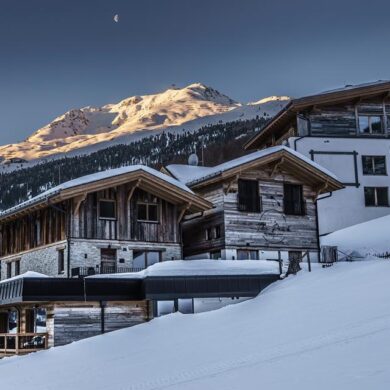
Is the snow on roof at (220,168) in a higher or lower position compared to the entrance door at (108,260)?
higher

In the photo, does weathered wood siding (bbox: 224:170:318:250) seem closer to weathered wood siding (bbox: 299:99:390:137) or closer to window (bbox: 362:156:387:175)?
weathered wood siding (bbox: 299:99:390:137)

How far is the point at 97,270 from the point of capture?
27391 mm

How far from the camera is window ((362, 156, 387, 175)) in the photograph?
132 ft

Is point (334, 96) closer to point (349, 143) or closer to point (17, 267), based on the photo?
point (349, 143)

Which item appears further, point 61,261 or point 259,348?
point 61,261

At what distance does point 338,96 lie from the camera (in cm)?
4009

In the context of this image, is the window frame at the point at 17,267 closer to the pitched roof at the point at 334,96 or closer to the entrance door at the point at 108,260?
the entrance door at the point at 108,260

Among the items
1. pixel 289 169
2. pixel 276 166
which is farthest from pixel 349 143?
pixel 276 166

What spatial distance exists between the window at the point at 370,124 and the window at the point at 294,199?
9.54m

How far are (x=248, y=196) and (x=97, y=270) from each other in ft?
28.6

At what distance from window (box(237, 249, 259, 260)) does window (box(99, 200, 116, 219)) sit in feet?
21.4

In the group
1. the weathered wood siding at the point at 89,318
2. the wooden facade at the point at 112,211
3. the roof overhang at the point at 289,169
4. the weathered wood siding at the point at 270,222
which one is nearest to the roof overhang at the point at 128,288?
the weathered wood siding at the point at 89,318

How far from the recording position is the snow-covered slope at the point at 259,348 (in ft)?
41.0

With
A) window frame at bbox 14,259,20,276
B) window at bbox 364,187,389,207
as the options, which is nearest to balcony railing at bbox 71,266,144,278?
window frame at bbox 14,259,20,276
